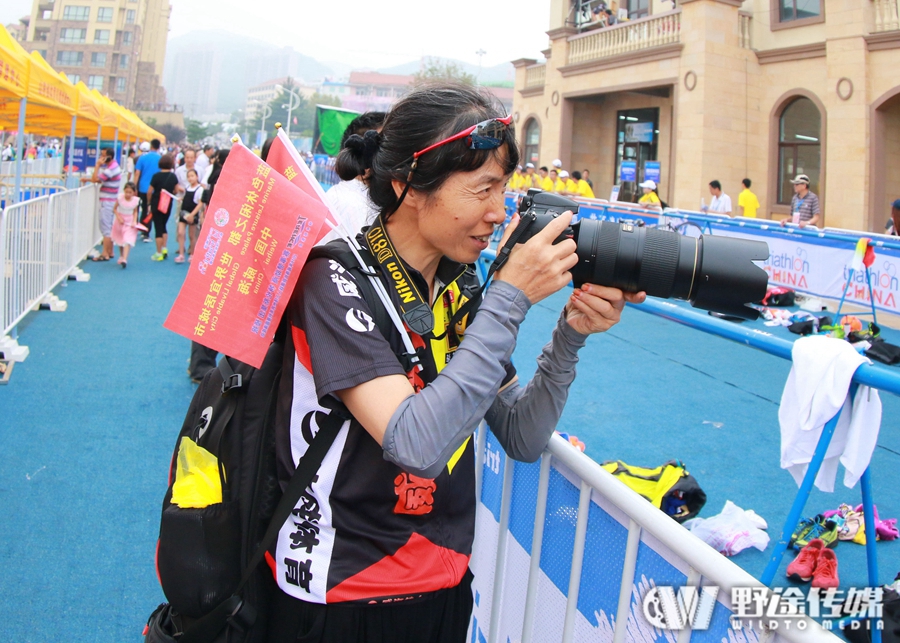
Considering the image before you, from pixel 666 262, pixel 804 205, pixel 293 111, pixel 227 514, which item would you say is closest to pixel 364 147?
pixel 666 262

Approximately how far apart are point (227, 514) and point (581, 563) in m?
0.78

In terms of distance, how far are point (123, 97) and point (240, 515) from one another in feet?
334

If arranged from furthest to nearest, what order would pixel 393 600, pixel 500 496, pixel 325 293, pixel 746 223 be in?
1. pixel 746 223
2. pixel 500 496
3. pixel 393 600
4. pixel 325 293

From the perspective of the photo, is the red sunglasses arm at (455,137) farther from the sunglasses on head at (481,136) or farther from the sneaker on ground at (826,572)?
the sneaker on ground at (826,572)

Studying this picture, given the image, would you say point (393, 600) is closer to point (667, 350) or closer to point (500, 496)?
point (500, 496)

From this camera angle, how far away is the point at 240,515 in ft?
4.80

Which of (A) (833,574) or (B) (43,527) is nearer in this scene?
(A) (833,574)

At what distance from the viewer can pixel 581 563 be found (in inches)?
62.5

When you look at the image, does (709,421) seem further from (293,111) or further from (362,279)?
(293,111)

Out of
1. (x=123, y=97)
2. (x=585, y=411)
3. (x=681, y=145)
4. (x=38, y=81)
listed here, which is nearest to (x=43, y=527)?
(x=585, y=411)

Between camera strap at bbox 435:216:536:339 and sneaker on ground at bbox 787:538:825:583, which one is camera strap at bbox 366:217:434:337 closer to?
camera strap at bbox 435:216:536:339

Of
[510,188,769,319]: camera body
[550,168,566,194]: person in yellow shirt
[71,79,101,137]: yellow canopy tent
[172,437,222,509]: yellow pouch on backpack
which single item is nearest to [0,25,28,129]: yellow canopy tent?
[71,79,101,137]: yellow canopy tent

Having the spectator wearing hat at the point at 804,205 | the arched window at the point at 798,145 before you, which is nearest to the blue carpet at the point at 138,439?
the spectator wearing hat at the point at 804,205

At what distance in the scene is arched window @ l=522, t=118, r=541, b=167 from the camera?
2739 centimetres
